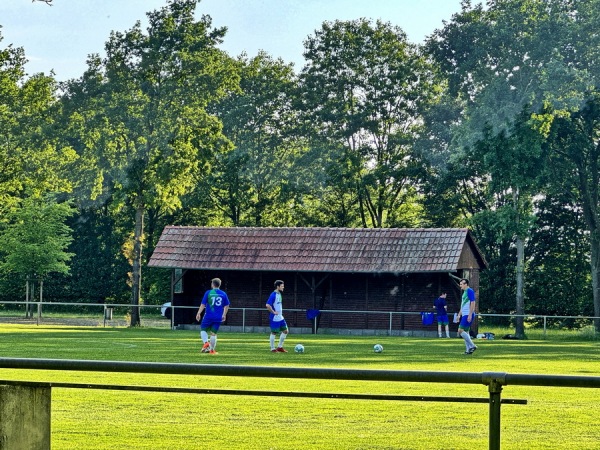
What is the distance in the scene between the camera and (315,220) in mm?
68750

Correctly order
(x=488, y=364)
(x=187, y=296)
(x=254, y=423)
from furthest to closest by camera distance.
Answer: (x=187, y=296)
(x=488, y=364)
(x=254, y=423)

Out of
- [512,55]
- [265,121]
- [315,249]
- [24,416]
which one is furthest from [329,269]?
[24,416]

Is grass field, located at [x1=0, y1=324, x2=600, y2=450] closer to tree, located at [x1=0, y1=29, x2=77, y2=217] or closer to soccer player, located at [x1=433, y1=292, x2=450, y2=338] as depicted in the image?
soccer player, located at [x1=433, y1=292, x2=450, y2=338]

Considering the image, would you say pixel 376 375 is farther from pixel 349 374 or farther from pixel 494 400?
pixel 494 400

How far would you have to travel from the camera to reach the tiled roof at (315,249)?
168ft

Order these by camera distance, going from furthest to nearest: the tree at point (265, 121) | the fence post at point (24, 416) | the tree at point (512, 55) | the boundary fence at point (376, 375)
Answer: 1. the tree at point (265, 121)
2. the tree at point (512, 55)
3. the fence post at point (24, 416)
4. the boundary fence at point (376, 375)

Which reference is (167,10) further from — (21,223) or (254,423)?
(254,423)

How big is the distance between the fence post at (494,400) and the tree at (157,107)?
46767 mm

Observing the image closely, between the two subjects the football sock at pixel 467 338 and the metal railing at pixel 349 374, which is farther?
the football sock at pixel 467 338

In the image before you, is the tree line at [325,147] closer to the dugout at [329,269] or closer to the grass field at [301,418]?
the dugout at [329,269]

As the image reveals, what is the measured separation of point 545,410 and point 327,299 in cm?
3625

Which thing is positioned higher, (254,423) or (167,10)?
(167,10)

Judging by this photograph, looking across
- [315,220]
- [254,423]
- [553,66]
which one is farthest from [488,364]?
[553,66]

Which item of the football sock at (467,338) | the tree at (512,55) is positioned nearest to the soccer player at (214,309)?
the football sock at (467,338)
